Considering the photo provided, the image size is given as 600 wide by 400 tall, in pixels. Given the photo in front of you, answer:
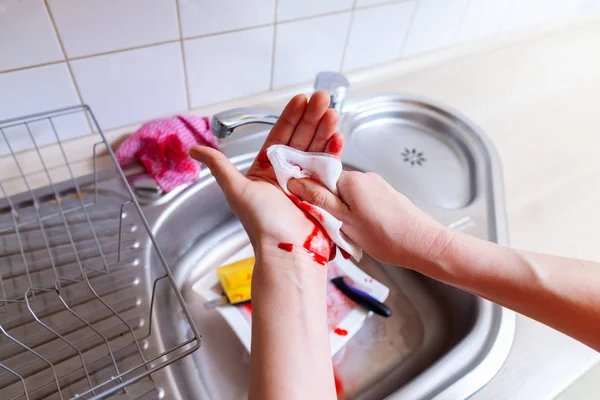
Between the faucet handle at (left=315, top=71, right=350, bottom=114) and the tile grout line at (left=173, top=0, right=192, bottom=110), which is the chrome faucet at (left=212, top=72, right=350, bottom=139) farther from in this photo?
the tile grout line at (left=173, top=0, right=192, bottom=110)

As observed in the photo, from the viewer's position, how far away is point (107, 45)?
571 millimetres

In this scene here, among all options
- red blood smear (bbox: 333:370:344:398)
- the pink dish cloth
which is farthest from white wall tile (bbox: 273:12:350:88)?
red blood smear (bbox: 333:370:344:398)

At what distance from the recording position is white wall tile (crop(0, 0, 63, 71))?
1.62 ft

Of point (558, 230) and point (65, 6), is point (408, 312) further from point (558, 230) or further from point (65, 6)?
point (65, 6)

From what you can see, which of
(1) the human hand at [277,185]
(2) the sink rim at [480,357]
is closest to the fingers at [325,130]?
(1) the human hand at [277,185]

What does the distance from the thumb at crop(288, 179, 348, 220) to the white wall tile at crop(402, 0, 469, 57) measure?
0.52 m

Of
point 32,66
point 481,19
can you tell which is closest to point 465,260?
point 32,66

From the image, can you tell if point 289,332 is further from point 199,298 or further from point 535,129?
point 535,129

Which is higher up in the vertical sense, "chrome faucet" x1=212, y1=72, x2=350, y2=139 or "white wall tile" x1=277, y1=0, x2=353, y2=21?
"white wall tile" x1=277, y1=0, x2=353, y2=21

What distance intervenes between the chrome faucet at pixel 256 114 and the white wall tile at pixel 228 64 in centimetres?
12

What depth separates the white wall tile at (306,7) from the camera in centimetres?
67

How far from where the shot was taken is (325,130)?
54cm

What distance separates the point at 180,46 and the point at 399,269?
54 centimetres

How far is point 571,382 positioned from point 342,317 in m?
0.32
